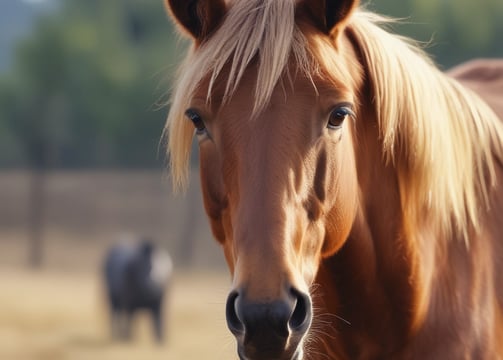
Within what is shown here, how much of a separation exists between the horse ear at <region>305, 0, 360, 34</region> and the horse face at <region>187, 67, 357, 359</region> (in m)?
0.25

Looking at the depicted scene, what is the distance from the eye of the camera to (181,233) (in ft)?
A: 103

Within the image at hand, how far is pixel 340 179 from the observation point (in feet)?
8.70

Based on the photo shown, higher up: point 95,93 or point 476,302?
point 476,302

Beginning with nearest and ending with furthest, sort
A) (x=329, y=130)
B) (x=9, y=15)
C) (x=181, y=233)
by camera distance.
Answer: (x=329, y=130)
(x=181, y=233)
(x=9, y=15)

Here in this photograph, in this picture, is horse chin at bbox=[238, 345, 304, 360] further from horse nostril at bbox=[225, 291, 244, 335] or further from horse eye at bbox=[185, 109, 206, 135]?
horse eye at bbox=[185, 109, 206, 135]

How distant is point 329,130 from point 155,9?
3428 cm

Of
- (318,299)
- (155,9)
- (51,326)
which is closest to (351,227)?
(318,299)

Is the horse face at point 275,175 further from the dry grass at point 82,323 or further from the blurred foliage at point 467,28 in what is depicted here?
the blurred foliage at point 467,28

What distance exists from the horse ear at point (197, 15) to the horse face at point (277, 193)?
0.29 metres

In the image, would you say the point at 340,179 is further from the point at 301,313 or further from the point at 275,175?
the point at 301,313

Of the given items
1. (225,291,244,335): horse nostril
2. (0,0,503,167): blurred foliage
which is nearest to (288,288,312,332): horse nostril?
(225,291,244,335): horse nostril

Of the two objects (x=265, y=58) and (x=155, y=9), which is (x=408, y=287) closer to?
→ (x=265, y=58)

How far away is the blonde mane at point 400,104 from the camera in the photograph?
8.63 feet

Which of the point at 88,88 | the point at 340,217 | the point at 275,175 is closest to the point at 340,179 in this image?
the point at 340,217
